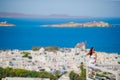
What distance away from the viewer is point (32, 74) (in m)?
6.33

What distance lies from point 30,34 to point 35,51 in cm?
38

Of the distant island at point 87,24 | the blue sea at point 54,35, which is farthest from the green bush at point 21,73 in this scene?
the distant island at point 87,24

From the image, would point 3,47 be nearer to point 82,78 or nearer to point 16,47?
point 16,47

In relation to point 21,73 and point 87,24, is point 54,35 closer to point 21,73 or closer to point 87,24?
point 87,24

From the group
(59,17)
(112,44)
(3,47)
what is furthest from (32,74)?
(112,44)

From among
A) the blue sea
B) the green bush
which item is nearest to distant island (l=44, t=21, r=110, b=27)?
the blue sea

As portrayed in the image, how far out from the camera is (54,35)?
21.0 feet

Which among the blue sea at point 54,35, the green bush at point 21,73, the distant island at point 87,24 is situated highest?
the distant island at point 87,24

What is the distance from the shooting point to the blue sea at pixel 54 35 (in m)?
6.37

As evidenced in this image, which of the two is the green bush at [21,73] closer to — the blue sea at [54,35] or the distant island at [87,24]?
the blue sea at [54,35]

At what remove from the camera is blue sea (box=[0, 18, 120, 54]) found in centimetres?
637

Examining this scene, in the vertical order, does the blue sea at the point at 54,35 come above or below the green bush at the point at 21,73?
above

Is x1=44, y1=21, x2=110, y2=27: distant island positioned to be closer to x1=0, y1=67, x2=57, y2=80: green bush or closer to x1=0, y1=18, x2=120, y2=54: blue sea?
x1=0, y1=18, x2=120, y2=54: blue sea

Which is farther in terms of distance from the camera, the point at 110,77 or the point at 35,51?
the point at 35,51
